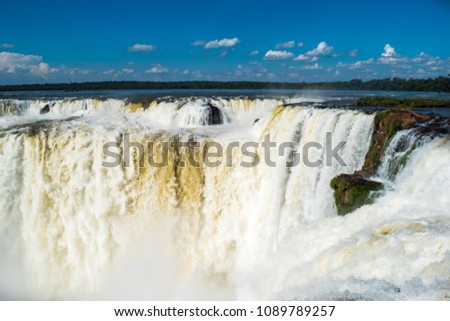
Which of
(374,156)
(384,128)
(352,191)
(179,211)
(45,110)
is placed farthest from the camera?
(45,110)

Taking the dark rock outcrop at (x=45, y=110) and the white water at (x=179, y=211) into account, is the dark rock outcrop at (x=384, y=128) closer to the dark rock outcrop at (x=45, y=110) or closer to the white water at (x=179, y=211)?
the white water at (x=179, y=211)

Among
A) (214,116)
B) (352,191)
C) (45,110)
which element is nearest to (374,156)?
(352,191)

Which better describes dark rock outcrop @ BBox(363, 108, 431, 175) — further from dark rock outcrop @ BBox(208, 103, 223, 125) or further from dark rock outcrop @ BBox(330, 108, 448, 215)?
dark rock outcrop @ BBox(208, 103, 223, 125)

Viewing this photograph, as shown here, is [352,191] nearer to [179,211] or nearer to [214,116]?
[179,211]

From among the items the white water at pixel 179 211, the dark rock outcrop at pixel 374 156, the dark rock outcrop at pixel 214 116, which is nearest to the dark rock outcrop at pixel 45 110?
the white water at pixel 179 211

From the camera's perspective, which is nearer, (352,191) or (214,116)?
(352,191)

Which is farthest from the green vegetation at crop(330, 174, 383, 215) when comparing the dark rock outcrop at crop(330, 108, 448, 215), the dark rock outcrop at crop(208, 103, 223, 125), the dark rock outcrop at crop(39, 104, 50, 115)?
the dark rock outcrop at crop(39, 104, 50, 115)
